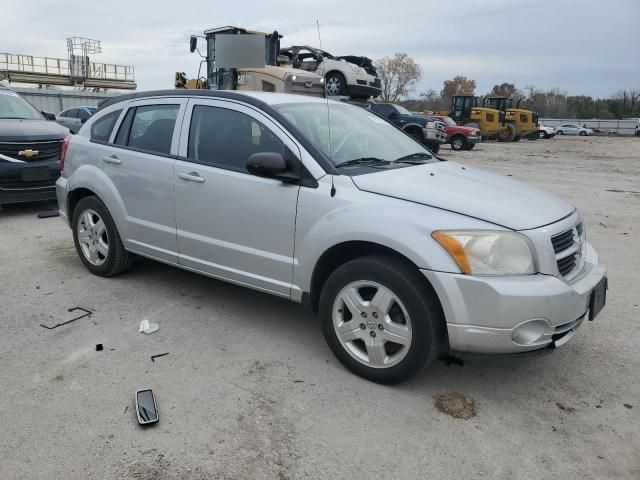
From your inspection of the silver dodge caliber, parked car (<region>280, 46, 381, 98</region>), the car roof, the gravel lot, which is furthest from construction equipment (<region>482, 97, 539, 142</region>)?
the car roof

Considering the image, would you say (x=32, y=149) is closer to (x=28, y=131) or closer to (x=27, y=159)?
(x=27, y=159)

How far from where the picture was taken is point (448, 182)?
3.43 m

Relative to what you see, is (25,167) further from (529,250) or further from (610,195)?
(610,195)

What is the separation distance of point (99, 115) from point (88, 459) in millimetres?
3488

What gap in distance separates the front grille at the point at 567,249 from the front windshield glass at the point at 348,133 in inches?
51.9

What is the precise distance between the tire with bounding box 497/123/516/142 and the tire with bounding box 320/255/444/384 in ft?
112

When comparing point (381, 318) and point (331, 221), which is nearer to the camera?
point (381, 318)

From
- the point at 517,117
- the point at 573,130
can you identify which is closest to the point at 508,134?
the point at 517,117

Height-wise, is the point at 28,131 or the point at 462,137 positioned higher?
the point at 28,131

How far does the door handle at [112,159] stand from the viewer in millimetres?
4535

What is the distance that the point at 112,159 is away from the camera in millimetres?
4586

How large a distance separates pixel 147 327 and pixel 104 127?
206cm

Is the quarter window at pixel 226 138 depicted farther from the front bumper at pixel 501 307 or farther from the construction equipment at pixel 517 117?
the construction equipment at pixel 517 117

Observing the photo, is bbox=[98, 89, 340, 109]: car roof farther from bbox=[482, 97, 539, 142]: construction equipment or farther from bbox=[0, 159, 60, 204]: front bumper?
bbox=[482, 97, 539, 142]: construction equipment
